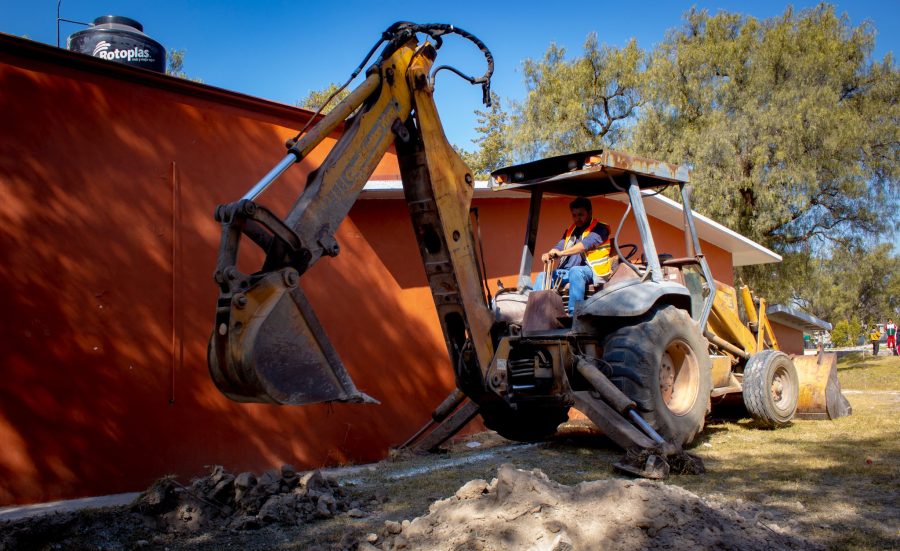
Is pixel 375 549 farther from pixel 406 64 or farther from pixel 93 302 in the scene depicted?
pixel 93 302

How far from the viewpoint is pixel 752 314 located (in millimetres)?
9914

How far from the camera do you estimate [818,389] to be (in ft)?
30.7

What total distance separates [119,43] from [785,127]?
16.0 meters

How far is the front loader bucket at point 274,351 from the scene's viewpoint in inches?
168

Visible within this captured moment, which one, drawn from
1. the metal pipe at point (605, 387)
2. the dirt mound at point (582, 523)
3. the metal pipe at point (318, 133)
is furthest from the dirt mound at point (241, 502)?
the metal pipe at point (605, 387)

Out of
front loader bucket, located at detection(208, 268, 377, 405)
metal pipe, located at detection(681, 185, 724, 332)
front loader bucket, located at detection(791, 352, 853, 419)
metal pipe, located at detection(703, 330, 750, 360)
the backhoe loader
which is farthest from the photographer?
front loader bucket, located at detection(791, 352, 853, 419)

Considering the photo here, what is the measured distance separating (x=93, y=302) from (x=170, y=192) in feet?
4.26

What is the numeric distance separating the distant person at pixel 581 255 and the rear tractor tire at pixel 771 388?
2.23 meters

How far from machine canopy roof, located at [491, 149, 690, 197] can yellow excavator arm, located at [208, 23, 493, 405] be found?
1.42 meters

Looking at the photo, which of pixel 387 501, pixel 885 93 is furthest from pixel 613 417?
pixel 885 93

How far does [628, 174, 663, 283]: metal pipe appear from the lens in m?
7.54

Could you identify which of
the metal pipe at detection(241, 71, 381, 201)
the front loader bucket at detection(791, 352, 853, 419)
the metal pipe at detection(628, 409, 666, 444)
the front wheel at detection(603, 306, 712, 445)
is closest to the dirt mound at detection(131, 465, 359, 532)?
the metal pipe at detection(241, 71, 381, 201)

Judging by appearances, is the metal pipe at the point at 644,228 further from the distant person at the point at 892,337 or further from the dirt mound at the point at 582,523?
the distant person at the point at 892,337

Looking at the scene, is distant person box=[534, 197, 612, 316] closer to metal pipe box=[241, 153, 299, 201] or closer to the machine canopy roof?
the machine canopy roof
